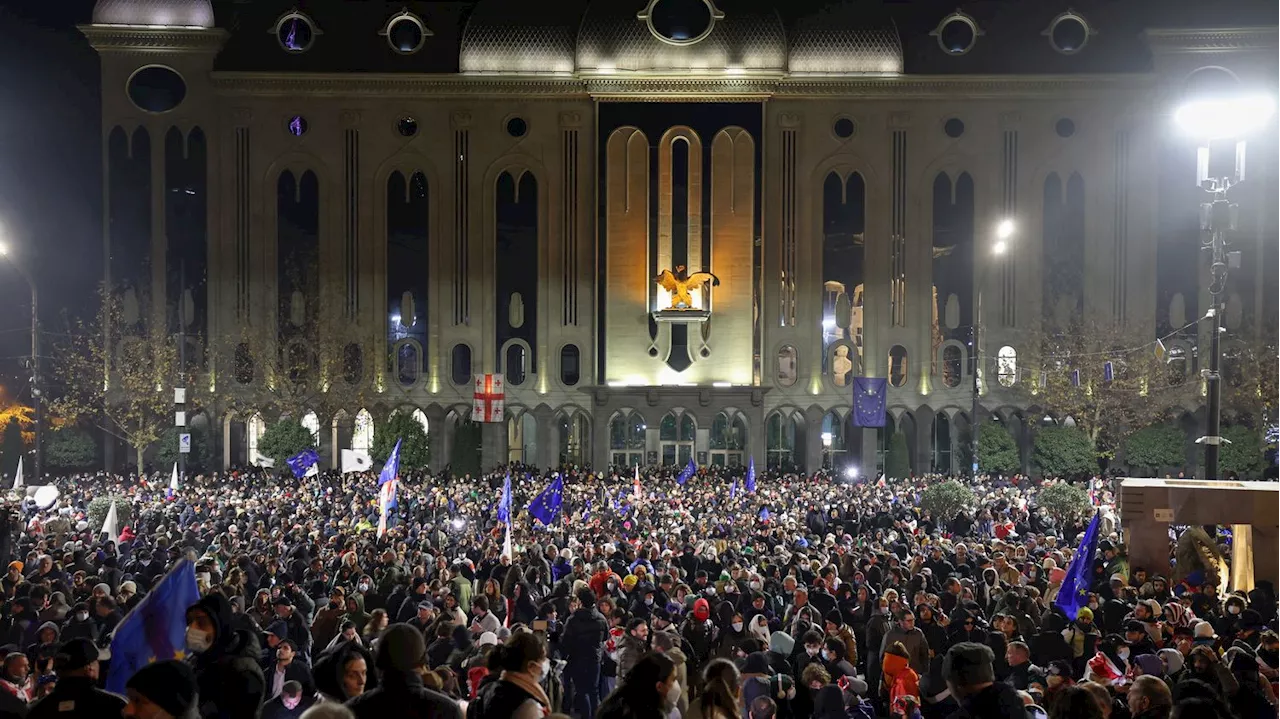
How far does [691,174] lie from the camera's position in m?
54.1

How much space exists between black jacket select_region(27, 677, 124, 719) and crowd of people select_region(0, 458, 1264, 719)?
0.04 feet

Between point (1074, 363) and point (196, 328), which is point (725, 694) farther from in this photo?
point (196, 328)

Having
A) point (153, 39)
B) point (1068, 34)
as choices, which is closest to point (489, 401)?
point (153, 39)

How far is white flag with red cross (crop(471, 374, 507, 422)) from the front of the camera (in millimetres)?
51906

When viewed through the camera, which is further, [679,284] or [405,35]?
[405,35]

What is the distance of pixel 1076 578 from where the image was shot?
13.4 meters

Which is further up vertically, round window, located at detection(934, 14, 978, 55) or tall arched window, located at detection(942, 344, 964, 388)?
round window, located at detection(934, 14, 978, 55)

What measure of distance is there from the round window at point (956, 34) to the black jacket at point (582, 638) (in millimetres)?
47754

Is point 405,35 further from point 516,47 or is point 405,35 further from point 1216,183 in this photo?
point 1216,183

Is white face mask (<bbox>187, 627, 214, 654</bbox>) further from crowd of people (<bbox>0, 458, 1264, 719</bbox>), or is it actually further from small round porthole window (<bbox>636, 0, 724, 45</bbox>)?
small round porthole window (<bbox>636, 0, 724, 45</bbox>)

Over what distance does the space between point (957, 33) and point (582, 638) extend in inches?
1918

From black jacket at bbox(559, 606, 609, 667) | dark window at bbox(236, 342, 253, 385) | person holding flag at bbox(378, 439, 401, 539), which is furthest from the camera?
dark window at bbox(236, 342, 253, 385)

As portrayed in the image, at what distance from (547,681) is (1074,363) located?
43354mm

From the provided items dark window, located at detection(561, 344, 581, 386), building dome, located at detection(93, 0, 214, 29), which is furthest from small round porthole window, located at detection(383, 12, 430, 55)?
dark window, located at detection(561, 344, 581, 386)
